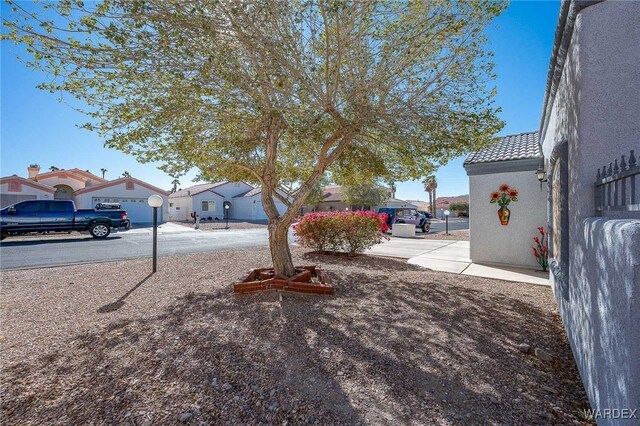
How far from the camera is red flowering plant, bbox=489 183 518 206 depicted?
790cm

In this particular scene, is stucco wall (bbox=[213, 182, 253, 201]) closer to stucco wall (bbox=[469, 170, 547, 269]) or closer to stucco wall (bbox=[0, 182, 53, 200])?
stucco wall (bbox=[0, 182, 53, 200])

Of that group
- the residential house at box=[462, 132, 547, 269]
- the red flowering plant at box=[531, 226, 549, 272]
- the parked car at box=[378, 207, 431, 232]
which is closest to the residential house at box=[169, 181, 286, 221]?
the parked car at box=[378, 207, 431, 232]

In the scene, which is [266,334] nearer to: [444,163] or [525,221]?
[444,163]

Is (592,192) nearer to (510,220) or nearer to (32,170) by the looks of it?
(510,220)

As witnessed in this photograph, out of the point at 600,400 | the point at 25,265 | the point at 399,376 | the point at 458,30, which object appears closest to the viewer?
the point at 600,400

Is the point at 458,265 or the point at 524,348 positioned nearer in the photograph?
the point at 524,348

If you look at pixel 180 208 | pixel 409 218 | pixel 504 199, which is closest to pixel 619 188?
pixel 504 199

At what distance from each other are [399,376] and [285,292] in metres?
2.71

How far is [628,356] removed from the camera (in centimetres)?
160

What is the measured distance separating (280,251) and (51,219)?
594 inches

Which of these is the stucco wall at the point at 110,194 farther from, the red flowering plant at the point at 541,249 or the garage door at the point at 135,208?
the red flowering plant at the point at 541,249

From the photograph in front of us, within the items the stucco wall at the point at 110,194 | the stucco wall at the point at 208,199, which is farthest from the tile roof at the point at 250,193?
the stucco wall at the point at 110,194

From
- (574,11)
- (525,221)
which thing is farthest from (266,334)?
(525,221)

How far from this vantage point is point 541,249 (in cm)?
741
